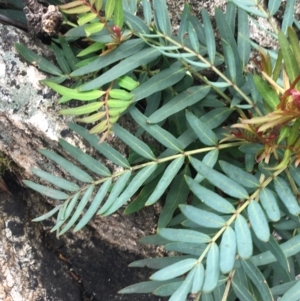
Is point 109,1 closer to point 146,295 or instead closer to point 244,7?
point 244,7

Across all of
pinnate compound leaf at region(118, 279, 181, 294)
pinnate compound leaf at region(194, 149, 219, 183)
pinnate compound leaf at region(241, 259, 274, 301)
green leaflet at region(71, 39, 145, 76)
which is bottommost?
pinnate compound leaf at region(118, 279, 181, 294)

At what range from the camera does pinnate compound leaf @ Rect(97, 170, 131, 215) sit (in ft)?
3.63

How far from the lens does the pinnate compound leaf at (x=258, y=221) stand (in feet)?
3.10

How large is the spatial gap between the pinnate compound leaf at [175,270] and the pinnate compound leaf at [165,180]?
0.61ft

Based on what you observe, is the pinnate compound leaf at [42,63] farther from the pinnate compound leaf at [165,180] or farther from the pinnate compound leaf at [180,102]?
the pinnate compound leaf at [165,180]

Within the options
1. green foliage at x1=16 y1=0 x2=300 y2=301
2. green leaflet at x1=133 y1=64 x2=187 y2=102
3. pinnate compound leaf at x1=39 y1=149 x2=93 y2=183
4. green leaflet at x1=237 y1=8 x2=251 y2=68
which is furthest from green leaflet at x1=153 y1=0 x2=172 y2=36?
pinnate compound leaf at x1=39 y1=149 x2=93 y2=183

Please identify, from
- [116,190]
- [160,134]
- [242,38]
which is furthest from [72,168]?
[242,38]

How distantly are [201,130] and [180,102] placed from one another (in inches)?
4.3

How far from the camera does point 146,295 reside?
149 centimetres

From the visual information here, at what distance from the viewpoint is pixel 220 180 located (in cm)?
104

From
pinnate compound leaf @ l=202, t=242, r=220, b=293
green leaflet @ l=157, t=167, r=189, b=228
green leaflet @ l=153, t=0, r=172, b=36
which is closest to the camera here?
pinnate compound leaf @ l=202, t=242, r=220, b=293

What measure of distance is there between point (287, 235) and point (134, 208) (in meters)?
0.45

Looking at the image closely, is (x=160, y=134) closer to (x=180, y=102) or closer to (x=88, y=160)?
(x=180, y=102)

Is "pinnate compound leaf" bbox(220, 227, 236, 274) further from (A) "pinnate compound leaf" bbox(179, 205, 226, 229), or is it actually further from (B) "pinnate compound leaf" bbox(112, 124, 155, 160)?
(B) "pinnate compound leaf" bbox(112, 124, 155, 160)
